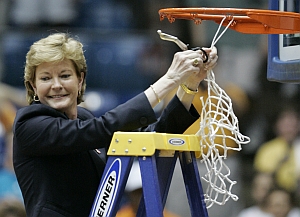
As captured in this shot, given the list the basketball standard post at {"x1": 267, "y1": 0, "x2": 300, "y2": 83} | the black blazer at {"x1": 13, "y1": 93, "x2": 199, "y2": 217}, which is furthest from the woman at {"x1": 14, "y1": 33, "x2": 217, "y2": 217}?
the basketball standard post at {"x1": 267, "y1": 0, "x2": 300, "y2": 83}

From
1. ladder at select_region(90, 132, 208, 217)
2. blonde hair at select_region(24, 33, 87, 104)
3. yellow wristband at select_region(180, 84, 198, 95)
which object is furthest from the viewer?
yellow wristband at select_region(180, 84, 198, 95)

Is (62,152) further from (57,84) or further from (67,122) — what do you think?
(57,84)

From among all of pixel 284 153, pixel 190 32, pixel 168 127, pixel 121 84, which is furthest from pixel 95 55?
pixel 168 127

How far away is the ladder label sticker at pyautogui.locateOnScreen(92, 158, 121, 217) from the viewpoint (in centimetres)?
235

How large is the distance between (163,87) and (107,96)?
11.7 ft

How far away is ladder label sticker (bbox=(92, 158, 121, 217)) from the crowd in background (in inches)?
125

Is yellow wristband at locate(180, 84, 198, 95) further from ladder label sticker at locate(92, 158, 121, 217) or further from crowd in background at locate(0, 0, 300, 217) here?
crowd in background at locate(0, 0, 300, 217)

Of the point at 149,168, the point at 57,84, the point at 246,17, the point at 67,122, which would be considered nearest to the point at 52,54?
the point at 57,84

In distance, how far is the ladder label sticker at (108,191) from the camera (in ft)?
7.70

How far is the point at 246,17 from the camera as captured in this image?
2.57 metres

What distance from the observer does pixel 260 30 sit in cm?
261

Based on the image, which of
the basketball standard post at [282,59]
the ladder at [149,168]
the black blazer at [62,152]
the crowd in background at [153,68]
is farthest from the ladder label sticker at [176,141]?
the crowd in background at [153,68]

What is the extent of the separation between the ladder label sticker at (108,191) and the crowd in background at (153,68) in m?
3.17

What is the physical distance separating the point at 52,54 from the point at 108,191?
1.87ft
